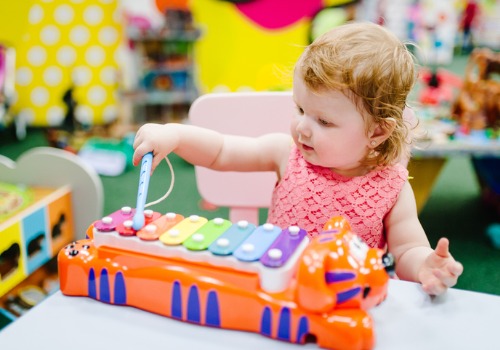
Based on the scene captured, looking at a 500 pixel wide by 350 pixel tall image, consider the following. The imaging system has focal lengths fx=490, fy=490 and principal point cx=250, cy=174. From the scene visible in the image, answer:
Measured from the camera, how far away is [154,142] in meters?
0.60

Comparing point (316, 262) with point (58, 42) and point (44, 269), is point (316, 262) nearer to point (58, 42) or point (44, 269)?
point (44, 269)

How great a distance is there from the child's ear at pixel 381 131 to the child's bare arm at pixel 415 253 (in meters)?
0.09

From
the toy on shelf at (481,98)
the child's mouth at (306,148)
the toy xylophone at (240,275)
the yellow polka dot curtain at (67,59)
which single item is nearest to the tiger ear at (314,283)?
the toy xylophone at (240,275)

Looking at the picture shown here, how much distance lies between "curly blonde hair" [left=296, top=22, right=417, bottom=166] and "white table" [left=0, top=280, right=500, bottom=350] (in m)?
0.24

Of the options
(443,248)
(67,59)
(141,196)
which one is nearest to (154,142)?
(141,196)

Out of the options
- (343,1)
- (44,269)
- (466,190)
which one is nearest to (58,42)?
(343,1)

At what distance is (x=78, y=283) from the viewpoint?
1.69ft

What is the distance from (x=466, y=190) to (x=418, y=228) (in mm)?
2009

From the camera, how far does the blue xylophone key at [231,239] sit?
0.47 metres

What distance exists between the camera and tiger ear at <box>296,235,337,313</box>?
1.42 ft

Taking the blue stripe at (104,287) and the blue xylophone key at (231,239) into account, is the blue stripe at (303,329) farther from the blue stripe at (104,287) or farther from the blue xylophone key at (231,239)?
the blue stripe at (104,287)

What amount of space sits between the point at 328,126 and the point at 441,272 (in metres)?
0.21

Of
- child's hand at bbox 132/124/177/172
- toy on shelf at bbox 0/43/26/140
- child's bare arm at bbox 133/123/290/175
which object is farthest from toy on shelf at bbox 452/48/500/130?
toy on shelf at bbox 0/43/26/140

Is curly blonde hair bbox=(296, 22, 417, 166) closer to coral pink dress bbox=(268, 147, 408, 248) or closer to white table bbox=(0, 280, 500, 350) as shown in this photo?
coral pink dress bbox=(268, 147, 408, 248)
